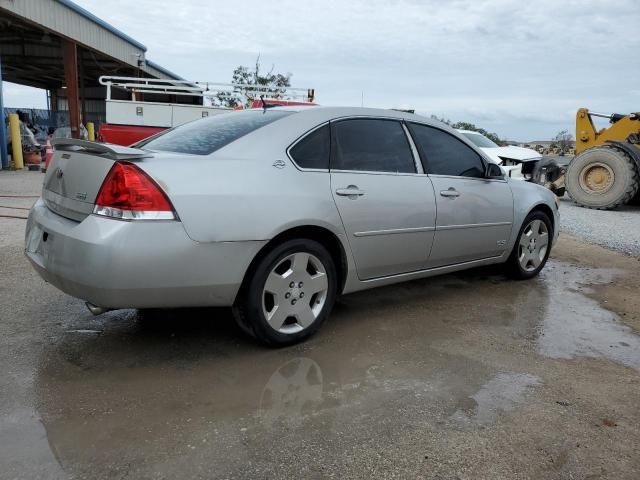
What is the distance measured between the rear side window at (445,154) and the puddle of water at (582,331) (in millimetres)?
1332

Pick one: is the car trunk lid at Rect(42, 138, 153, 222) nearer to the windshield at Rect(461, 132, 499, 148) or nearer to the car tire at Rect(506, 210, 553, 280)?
the car tire at Rect(506, 210, 553, 280)

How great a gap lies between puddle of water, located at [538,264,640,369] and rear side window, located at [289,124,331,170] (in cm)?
191

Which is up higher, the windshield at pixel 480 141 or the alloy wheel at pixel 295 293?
the windshield at pixel 480 141

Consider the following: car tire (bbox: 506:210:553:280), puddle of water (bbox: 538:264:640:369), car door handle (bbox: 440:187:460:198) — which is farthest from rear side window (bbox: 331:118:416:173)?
car tire (bbox: 506:210:553:280)

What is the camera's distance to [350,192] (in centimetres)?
332

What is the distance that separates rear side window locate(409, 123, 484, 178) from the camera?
3.97m

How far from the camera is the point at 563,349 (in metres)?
3.39

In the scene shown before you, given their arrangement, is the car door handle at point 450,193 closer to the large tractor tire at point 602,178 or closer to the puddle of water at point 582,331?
the puddle of water at point 582,331

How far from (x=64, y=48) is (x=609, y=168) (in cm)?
1754

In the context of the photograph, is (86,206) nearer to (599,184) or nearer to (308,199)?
(308,199)

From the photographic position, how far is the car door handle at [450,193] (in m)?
3.93

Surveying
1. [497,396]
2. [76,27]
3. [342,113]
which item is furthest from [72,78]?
[497,396]

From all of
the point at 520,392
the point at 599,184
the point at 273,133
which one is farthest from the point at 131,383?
the point at 599,184

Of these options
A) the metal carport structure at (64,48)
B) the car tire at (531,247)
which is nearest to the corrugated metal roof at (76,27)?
the metal carport structure at (64,48)
